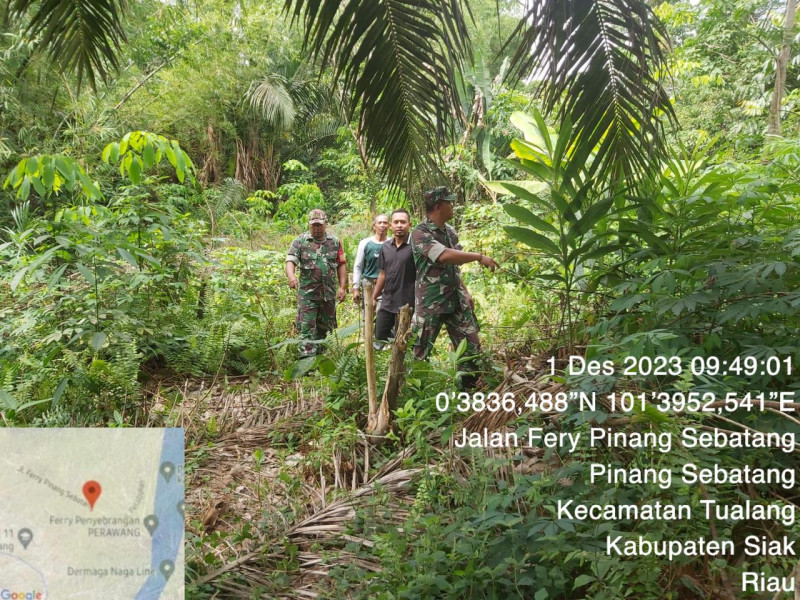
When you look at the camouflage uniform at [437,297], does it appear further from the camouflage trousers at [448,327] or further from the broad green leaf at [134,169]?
the broad green leaf at [134,169]

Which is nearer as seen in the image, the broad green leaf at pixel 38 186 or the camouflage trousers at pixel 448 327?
the broad green leaf at pixel 38 186

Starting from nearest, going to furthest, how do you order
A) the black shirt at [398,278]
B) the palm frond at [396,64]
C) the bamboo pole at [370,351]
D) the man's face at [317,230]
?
the palm frond at [396,64], the bamboo pole at [370,351], the black shirt at [398,278], the man's face at [317,230]

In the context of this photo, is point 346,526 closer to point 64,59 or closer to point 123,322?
point 64,59

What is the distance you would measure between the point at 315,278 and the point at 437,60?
377 centimetres

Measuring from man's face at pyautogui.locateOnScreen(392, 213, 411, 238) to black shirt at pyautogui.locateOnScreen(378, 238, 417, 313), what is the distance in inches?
4.0

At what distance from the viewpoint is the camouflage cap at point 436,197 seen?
4.61 m

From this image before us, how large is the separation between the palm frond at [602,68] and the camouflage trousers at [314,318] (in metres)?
3.64

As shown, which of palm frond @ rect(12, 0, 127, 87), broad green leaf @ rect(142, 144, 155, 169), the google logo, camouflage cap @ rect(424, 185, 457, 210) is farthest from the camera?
camouflage cap @ rect(424, 185, 457, 210)

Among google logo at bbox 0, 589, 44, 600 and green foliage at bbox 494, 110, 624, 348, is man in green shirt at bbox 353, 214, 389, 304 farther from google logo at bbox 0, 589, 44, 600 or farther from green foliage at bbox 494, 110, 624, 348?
google logo at bbox 0, 589, 44, 600

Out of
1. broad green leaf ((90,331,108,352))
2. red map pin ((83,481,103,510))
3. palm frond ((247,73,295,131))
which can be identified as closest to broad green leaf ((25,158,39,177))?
broad green leaf ((90,331,108,352))

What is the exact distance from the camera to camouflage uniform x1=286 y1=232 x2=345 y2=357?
648 centimetres

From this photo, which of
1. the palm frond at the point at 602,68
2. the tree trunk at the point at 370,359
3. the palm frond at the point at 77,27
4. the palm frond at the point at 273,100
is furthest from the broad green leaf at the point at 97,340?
the palm frond at the point at 273,100

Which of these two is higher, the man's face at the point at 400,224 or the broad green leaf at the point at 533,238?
the man's face at the point at 400,224

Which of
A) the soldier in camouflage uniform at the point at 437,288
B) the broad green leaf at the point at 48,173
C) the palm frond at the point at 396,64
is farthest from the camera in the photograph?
the soldier in camouflage uniform at the point at 437,288
